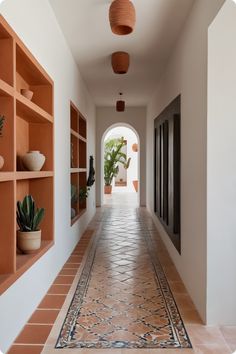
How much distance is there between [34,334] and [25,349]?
0.60ft

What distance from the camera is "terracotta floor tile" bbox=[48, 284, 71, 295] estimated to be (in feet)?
9.30

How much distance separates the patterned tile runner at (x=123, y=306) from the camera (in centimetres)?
205

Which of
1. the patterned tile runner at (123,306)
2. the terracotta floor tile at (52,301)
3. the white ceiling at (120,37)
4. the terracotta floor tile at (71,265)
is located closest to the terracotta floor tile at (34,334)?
the patterned tile runner at (123,306)

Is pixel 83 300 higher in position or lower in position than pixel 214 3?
lower

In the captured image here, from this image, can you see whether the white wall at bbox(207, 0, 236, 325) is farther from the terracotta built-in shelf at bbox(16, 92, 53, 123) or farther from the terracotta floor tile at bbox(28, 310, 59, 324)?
the terracotta built-in shelf at bbox(16, 92, 53, 123)

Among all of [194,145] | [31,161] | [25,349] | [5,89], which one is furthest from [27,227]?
[194,145]

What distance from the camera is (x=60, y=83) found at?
3.45 meters

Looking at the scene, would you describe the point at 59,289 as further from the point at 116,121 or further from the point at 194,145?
the point at 116,121

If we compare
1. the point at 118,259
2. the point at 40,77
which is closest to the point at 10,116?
the point at 40,77

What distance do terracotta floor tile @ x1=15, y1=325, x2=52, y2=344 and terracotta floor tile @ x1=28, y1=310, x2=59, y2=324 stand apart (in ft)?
0.25

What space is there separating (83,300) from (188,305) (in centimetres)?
85

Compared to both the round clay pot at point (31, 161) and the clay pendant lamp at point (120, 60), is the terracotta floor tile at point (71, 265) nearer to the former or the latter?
the round clay pot at point (31, 161)

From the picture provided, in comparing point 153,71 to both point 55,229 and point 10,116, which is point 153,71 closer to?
point 55,229

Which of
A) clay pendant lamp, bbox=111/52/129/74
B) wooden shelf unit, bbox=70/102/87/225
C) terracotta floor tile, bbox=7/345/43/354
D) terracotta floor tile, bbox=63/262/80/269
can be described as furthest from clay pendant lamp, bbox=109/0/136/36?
terracotta floor tile, bbox=63/262/80/269
